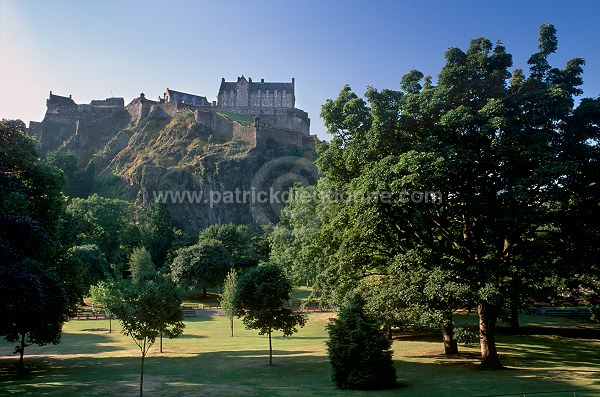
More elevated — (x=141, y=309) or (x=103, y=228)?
(x=103, y=228)

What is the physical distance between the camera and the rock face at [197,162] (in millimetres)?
90875

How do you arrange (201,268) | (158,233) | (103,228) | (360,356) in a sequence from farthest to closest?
1. (158,233)
2. (103,228)
3. (201,268)
4. (360,356)

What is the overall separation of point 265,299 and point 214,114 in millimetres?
85788

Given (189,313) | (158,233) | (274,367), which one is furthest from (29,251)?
(158,233)

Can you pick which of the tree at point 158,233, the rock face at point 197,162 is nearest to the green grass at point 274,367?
the tree at point 158,233

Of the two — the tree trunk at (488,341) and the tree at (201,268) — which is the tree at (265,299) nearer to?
the tree trunk at (488,341)

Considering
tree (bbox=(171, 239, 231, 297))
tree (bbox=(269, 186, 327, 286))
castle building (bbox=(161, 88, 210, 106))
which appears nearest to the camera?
tree (bbox=(269, 186, 327, 286))

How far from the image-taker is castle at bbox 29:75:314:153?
10081 centimetres

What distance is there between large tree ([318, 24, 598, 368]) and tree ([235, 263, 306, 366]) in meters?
4.30

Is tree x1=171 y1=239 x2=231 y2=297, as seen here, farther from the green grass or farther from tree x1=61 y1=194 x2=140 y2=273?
the green grass

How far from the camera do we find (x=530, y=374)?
18.4 metres

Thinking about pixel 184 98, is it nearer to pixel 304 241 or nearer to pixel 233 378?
pixel 304 241

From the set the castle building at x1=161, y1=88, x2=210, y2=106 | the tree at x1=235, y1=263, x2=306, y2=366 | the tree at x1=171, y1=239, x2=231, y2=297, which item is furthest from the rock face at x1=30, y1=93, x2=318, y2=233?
the tree at x1=235, y1=263, x2=306, y2=366

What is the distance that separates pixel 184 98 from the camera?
124 meters
